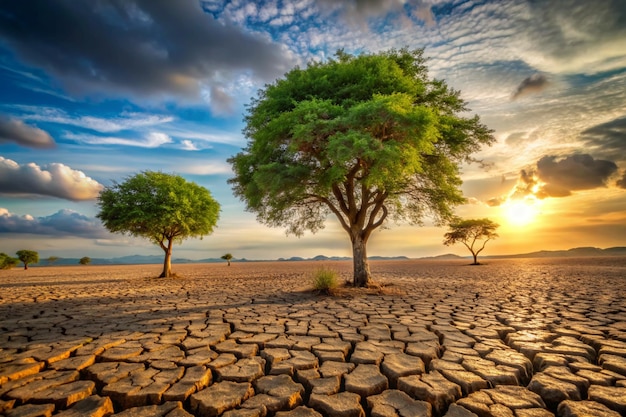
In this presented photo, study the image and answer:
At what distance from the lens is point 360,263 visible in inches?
474

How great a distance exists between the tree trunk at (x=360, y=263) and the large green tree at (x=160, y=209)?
41.2ft

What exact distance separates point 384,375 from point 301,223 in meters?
10.8

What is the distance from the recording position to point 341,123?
8.85 metres

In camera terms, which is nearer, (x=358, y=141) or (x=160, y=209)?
(x=358, y=141)

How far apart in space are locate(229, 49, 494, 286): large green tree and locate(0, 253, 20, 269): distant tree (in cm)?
4490

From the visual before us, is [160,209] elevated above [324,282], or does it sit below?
above

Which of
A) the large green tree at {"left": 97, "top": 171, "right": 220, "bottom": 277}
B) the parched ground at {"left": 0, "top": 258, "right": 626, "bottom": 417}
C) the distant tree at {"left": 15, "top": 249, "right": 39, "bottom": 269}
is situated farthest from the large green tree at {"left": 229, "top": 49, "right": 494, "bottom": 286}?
the distant tree at {"left": 15, "top": 249, "right": 39, "bottom": 269}

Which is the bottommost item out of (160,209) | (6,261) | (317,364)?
(6,261)

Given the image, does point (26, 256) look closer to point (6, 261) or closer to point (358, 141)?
point (6, 261)

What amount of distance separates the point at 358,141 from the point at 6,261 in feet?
173

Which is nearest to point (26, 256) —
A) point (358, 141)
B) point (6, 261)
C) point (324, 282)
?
point (6, 261)

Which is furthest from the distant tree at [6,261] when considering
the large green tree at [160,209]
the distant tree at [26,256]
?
the large green tree at [160,209]

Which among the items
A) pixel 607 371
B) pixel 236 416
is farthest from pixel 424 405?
pixel 607 371

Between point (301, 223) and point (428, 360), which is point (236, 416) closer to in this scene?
point (428, 360)
